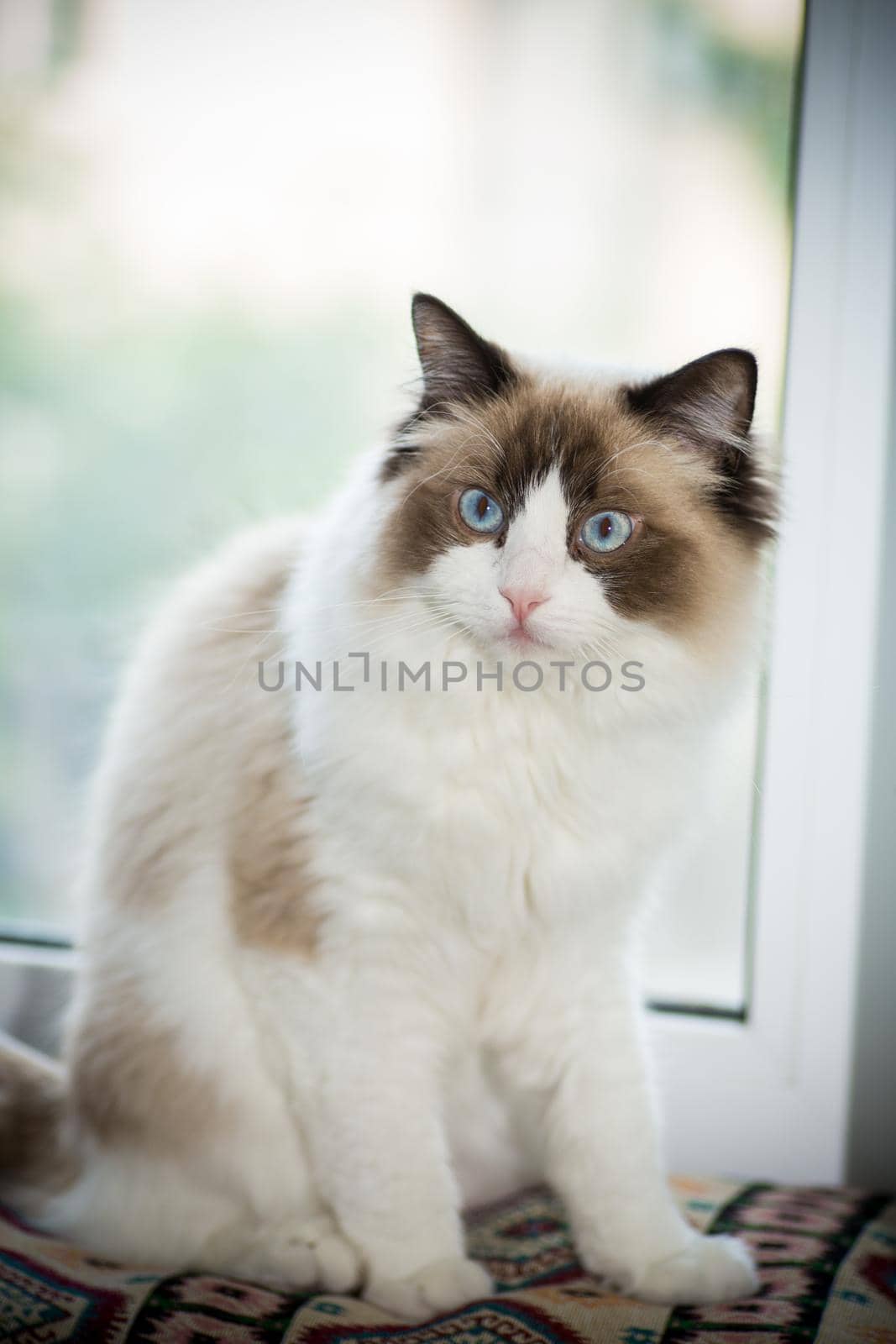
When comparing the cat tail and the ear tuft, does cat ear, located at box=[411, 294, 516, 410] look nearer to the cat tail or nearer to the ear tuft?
the ear tuft

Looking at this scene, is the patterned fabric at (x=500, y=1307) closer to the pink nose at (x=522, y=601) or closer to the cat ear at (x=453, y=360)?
the pink nose at (x=522, y=601)

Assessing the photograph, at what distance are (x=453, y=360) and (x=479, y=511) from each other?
187 millimetres

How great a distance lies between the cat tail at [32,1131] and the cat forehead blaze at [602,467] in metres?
0.93

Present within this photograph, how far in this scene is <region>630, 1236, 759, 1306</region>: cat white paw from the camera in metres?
1.19

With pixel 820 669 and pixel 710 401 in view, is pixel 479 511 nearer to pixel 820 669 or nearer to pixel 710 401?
pixel 710 401

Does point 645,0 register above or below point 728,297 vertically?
above

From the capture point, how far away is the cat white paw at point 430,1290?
114cm

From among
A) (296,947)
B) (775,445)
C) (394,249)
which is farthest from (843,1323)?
(394,249)

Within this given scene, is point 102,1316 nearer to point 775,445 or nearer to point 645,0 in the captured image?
point 775,445

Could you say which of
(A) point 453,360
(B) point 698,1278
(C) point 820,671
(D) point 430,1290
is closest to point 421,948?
(D) point 430,1290

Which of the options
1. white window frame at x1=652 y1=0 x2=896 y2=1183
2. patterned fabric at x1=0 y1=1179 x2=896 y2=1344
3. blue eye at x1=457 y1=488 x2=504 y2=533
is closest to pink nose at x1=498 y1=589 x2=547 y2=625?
blue eye at x1=457 y1=488 x2=504 y2=533

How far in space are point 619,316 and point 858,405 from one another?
40 centimetres

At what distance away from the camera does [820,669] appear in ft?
5.18

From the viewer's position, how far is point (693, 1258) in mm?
1217
